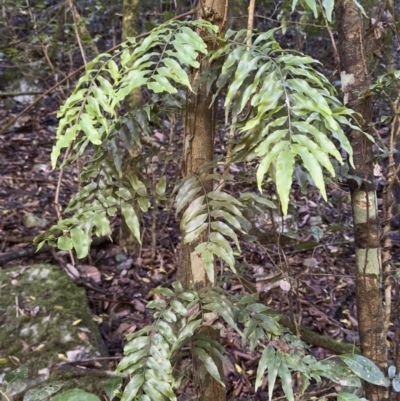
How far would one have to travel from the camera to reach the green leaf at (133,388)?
0.89 m

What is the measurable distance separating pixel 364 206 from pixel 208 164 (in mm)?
558

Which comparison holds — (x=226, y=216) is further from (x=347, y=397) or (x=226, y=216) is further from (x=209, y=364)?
(x=347, y=397)

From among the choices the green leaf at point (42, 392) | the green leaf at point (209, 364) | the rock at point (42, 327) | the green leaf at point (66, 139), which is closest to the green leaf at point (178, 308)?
the green leaf at point (209, 364)

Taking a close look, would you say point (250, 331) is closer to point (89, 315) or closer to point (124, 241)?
point (89, 315)

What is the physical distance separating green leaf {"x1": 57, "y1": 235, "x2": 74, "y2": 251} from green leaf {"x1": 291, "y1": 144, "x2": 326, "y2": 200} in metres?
0.57

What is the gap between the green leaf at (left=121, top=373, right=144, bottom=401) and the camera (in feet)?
2.92

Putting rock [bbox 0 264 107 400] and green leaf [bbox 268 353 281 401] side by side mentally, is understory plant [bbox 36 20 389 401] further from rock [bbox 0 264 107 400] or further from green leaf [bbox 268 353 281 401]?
rock [bbox 0 264 107 400]

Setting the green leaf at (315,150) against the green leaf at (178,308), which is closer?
the green leaf at (315,150)

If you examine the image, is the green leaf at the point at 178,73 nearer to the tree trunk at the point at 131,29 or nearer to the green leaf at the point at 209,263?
the green leaf at the point at 209,263

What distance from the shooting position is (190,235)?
964mm

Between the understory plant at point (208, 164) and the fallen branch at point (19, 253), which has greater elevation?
the understory plant at point (208, 164)

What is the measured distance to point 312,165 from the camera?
0.67 metres

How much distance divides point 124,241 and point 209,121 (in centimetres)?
204

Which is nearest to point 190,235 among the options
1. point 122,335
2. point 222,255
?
point 222,255
